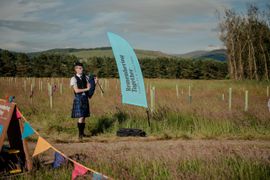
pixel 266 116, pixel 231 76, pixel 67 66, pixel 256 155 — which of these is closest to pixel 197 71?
pixel 67 66

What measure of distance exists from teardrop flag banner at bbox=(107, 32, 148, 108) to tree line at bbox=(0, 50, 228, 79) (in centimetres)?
7329

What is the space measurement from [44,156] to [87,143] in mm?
1910

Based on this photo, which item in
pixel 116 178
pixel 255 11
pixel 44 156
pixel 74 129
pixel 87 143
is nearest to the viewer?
pixel 116 178

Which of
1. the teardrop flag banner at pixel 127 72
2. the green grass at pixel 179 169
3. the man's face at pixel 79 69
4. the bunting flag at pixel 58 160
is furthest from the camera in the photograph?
the teardrop flag banner at pixel 127 72

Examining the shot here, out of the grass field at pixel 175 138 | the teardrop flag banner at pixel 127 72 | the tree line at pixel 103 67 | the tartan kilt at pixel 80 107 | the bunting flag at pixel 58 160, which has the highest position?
the tree line at pixel 103 67

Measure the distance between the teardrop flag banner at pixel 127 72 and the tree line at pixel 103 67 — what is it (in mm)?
73286

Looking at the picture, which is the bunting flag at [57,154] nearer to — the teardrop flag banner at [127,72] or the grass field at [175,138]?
the grass field at [175,138]

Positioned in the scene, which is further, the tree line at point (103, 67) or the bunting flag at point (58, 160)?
the tree line at point (103, 67)

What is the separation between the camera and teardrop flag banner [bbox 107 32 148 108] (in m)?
9.24

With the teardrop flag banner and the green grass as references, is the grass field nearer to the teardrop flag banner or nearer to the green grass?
the green grass

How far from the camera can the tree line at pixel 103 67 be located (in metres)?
84.4

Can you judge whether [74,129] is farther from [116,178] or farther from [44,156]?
[116,178]

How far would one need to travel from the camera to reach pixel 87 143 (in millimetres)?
8727

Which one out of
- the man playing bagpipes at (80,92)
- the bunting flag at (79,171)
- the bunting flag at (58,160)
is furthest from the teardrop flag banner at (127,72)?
the bunting flag at (79,171)
